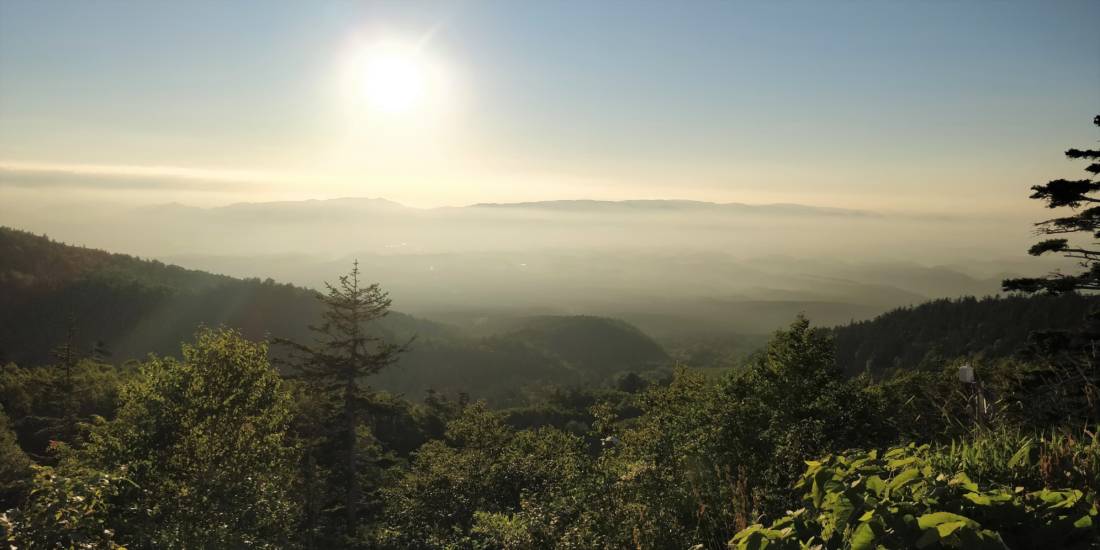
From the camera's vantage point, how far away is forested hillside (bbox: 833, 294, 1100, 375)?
125062mm

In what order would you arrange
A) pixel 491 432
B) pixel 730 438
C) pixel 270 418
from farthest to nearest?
pixel 491 432 → pixel 270 418 → pixel 730 438

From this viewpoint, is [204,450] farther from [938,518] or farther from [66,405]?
[66,405]

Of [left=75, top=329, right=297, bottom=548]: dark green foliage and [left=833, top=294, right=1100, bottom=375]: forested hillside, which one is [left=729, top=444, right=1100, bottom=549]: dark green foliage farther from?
[left=833, top=294, right=1100, bottom=375]: forested hillside

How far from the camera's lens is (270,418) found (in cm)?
2252

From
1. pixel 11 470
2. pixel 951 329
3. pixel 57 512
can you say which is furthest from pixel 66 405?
pixel 951 329

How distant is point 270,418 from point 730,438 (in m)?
18.7

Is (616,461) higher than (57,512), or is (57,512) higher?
(57,512)

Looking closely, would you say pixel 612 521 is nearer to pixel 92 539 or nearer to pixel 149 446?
pixel 92 539

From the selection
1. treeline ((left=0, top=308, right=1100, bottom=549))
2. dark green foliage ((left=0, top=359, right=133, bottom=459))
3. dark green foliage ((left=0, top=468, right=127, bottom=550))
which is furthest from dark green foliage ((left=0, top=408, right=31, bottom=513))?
dark green foliage ((left=0, top=468, right=127, bottom=550))

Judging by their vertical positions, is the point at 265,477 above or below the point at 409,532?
above

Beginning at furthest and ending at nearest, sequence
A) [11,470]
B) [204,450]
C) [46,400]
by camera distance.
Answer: [46,400], [11,470], [204,450]

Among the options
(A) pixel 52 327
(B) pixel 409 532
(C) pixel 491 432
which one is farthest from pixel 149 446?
(A) pixel 52 327

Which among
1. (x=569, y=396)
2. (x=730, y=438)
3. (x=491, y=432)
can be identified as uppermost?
(x=730, y=438)

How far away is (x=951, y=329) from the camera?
148 meters
